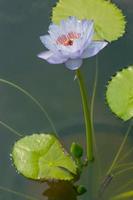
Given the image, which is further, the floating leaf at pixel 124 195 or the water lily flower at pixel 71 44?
the floating leaf at pixel 124 195

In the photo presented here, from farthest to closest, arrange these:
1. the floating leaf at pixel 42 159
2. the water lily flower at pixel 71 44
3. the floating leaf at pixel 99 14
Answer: the floating leaf at pixel 99 14, the floating leaf at pixel 42 159, the water lily flower at pixel 71 44

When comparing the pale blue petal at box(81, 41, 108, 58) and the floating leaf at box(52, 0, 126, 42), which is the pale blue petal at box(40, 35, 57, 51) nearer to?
the pale blue petal at box(81, 41, 108, 58)

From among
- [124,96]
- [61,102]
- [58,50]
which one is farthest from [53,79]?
[58,50]

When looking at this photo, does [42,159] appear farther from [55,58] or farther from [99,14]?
[99,14]

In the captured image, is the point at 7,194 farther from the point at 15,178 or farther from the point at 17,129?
the point at 17,129

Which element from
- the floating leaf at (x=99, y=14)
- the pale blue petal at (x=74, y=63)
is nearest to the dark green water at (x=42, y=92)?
the floating leaf at (x=99, y=14)

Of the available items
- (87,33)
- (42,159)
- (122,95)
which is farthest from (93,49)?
(42,159)

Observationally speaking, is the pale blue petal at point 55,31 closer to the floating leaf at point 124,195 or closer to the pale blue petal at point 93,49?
the pale blue petal at point 93,49
